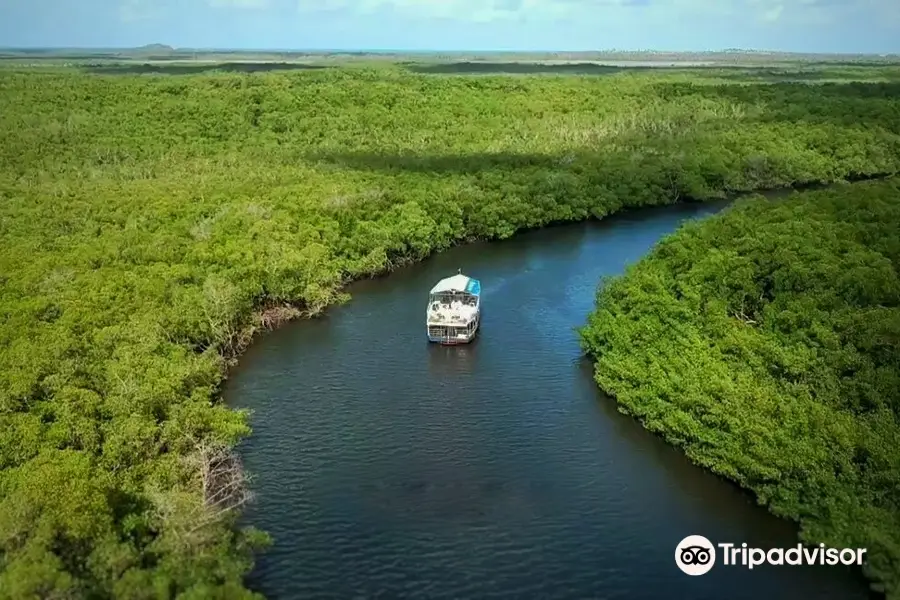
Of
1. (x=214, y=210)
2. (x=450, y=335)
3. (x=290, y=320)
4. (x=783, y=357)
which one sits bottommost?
(x=290, y=320)

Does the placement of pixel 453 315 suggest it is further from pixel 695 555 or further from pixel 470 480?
pixel 695 555

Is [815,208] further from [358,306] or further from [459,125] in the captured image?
[459,125]

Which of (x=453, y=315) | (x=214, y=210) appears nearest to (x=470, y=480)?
(x=453, y=315)

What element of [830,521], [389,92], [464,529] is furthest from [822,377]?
[389,92]

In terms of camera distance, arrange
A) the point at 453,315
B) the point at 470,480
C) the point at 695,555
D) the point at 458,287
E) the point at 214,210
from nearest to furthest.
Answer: the point at 695,555 → the point at 470,480 → the point at 453,315 → the point at 458,287 → the point at 214,210

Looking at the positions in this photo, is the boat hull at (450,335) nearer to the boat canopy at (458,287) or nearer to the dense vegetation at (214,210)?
the boat canopy at (458,287)

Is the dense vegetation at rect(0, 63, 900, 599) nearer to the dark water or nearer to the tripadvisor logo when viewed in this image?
the dark water

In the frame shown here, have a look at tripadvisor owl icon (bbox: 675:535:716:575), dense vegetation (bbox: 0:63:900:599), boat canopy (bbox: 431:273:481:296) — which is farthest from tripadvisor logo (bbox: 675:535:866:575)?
boat canopy (bbox: 431:273:481:296)
